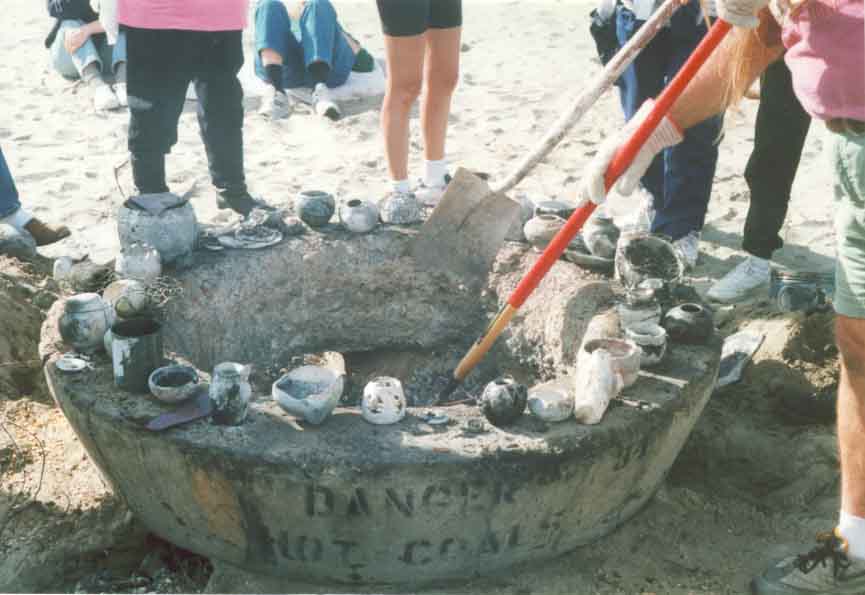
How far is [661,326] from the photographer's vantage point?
9.53 feet

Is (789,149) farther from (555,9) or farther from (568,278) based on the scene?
(555,9)

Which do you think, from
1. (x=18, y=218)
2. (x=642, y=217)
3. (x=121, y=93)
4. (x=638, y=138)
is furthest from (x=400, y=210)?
(x=121, y=93)

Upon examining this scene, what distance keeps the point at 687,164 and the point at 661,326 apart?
141 cm

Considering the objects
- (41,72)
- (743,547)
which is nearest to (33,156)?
(41,72)

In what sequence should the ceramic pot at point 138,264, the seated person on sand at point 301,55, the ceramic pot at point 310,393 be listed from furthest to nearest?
the seated person on sand at point 301,55
the ceramic pot at point 138,264
the ceramic pot at point 310,393

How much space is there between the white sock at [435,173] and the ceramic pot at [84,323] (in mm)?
2090

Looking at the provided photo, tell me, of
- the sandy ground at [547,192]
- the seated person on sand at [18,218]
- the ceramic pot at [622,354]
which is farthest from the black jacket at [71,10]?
the ceramic pot at [622,354]

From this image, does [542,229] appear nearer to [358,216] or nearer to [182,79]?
[358,216]

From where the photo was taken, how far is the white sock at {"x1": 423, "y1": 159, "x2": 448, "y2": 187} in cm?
453

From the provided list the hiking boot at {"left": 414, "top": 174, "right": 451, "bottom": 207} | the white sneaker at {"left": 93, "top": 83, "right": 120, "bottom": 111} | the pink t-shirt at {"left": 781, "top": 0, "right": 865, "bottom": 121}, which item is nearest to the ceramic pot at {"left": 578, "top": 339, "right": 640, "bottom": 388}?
the pink t-shirt at {"left": 781, "top": 0, "right": 865, "bottom": 121}

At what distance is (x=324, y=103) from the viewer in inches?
244

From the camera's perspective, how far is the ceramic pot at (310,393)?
8.20 ft

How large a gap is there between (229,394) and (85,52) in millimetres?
4860

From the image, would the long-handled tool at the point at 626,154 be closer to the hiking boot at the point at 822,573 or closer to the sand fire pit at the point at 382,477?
the sand fire pit at the point at 382,477
